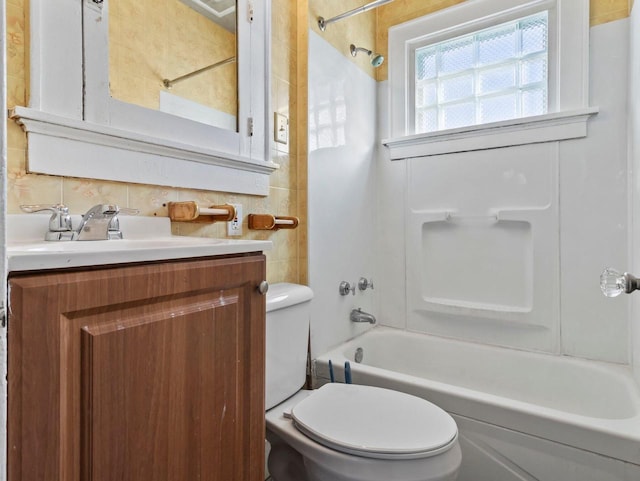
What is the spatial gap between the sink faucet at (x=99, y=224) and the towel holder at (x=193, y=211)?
0.19 meters

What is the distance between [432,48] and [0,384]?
2359mm

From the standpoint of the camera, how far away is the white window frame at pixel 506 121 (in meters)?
1.65

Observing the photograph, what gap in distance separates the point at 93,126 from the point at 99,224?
0.82 feet

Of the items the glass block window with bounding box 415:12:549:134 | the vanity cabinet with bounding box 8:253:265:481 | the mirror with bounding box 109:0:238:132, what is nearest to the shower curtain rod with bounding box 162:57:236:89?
the mirror with bounding box 109:0:238:132

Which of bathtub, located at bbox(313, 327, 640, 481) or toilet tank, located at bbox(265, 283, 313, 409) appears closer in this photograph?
bathtub, located at bbox(313, 327, 640, 481)

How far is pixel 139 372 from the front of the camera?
60cm

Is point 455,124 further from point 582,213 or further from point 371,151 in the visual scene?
point 582,213

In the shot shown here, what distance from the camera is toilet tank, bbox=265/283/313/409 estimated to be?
1.20 meters

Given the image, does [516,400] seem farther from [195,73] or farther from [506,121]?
[195,73]

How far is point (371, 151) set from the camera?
215cm

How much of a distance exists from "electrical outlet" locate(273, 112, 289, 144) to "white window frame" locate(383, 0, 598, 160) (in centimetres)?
78

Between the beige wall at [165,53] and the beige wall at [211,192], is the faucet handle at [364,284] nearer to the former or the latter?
the beige wall at [211,192]

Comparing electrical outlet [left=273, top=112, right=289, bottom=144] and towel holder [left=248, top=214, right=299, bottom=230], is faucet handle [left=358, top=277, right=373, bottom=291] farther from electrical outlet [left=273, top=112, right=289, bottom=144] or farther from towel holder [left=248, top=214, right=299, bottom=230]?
electrical outlet [left=273, top=112, right=289, bottom=144]

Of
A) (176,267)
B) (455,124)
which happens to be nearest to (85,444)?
(176,267)
